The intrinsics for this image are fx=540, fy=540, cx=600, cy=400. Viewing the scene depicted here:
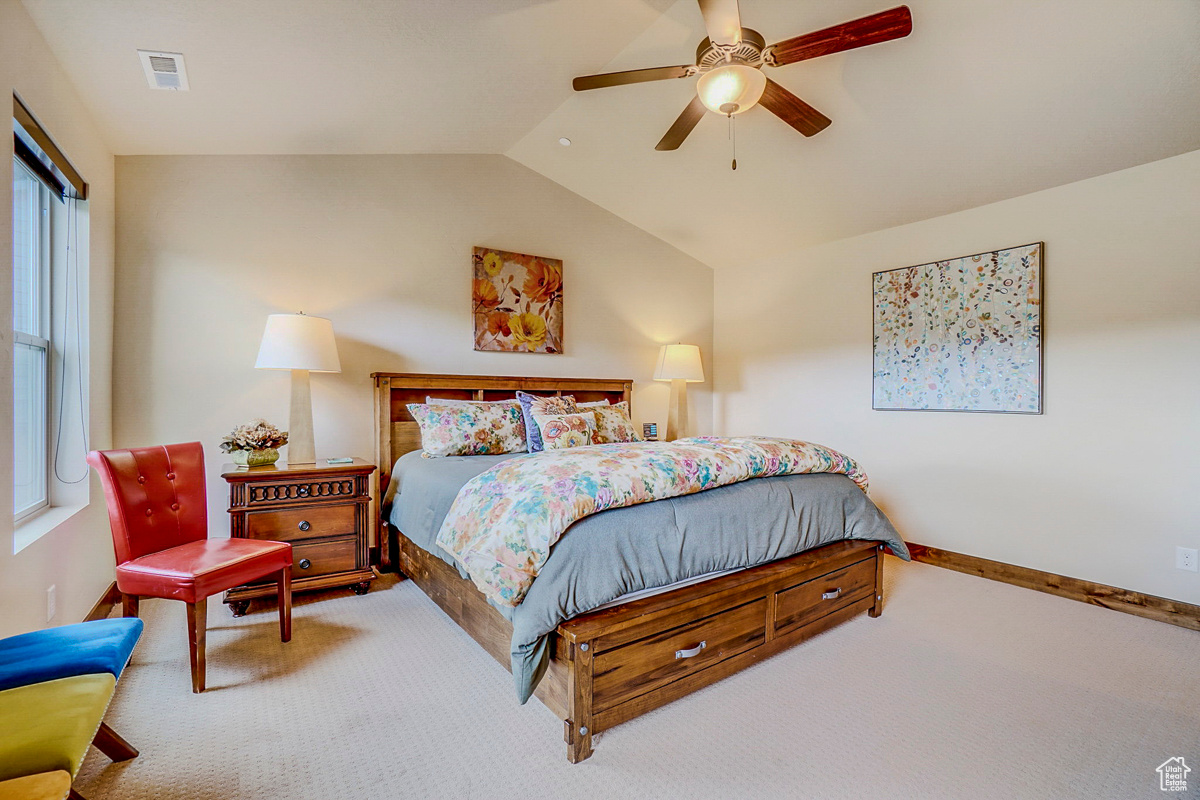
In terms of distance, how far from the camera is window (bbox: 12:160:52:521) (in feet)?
7.20

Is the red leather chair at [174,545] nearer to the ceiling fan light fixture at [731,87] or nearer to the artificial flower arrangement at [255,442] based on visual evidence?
the artificial flower arrangement at [255,442]

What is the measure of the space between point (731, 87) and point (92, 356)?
318cm

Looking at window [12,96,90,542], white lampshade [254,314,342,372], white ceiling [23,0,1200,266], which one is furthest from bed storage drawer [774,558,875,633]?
window [12,96,90,542]

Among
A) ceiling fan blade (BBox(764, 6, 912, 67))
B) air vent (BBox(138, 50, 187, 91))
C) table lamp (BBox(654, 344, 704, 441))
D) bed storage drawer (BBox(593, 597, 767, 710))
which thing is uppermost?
air vent (BBox(138, 50, 187, 91))

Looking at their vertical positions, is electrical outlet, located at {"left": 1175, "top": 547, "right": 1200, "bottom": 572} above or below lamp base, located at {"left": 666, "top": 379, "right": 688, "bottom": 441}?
below

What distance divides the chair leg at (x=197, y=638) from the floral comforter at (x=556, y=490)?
0.86 m

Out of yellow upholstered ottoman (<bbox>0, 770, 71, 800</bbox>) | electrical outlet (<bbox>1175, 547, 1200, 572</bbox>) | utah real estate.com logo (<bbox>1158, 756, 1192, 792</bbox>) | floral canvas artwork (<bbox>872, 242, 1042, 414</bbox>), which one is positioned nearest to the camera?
yellow upholstered ottoman (<bbox>0, 770, 71, 800</bbox>)

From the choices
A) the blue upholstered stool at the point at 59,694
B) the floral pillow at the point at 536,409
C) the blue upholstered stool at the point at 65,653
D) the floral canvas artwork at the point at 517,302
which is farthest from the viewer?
the floral canvas artwork at the point at 517,302

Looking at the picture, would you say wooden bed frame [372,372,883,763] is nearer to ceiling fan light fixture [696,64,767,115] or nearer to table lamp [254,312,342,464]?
table lamp [254,312,342,464]

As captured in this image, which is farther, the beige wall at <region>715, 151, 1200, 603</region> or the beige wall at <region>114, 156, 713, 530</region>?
the beige wall at <region>114, 156, 713, 530</region>

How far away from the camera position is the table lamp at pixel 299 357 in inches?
117

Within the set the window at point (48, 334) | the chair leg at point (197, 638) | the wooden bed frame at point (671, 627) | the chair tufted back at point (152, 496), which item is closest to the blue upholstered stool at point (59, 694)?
the chair leg at point (197, 638)

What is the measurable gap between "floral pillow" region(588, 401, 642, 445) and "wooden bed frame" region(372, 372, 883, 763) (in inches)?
51.8

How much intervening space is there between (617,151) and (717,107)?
171 centimetres
